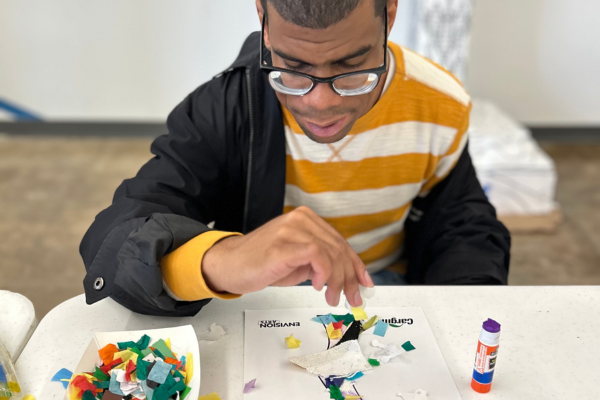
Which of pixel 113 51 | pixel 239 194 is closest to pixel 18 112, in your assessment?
pixel 113 51

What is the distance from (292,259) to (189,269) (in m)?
0.17

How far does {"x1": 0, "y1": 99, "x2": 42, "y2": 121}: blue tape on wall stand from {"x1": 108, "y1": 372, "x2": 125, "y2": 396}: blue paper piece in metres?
3.05

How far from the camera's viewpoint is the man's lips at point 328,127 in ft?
3.33

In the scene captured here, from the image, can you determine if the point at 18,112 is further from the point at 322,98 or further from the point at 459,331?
the point at 459,331

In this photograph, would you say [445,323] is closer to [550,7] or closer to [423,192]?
[423,192]

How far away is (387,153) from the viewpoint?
1194 millimetres

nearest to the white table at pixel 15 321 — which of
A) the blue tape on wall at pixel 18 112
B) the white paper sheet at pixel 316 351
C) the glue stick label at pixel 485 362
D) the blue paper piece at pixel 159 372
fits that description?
the blue paper piece at pixel 159 372

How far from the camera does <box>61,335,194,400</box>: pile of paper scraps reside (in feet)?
2.53

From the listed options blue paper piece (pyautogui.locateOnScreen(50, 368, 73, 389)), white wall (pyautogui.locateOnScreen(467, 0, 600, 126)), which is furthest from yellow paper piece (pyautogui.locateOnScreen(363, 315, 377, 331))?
white wall (pyautogui.locateOnScreen(467, 0, 600, 126))

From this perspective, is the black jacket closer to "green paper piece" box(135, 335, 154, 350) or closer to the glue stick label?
"green paper piece" box(135, 335, 154, 350)

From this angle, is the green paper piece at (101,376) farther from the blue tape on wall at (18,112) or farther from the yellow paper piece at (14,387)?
the blue tape on wall at (18,112)

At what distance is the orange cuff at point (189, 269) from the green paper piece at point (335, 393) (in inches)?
8.0

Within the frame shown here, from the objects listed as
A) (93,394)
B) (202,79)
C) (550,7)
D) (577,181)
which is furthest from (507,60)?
(93,394)

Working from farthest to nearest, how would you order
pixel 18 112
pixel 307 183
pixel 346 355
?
pixel 18 112, pixel 307 183, pixel 346 355
